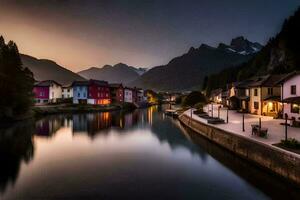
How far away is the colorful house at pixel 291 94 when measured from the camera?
3125cm

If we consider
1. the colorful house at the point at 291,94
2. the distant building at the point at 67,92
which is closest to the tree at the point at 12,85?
the distant building at the point at 67,92

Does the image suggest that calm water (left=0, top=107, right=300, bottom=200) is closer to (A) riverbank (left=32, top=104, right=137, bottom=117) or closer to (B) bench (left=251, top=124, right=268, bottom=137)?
(B) bench (left=251, top=124, right=268, bottom=137)

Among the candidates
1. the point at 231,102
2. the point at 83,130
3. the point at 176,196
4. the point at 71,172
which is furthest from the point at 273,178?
the point at 231,102

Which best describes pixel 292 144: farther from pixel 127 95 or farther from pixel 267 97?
pixel 127 95

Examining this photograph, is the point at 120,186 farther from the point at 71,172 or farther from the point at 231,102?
the point at 231,102

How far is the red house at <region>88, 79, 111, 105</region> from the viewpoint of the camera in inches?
3873

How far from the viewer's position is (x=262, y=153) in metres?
19.5

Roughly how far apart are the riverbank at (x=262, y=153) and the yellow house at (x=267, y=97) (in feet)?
54.1

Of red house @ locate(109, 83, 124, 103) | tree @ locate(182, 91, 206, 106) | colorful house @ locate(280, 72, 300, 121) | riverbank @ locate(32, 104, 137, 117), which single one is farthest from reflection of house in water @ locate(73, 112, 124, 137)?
red house @ locate(109, 83, 124, 103)

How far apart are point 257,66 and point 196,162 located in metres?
104

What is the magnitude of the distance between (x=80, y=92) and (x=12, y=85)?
45452 millimetres

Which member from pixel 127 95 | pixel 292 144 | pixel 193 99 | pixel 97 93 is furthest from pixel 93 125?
pixel 127 95

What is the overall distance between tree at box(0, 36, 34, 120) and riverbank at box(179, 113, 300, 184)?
43218 mm

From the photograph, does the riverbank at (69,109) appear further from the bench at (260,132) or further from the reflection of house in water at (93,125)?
the bench at (260,132)
